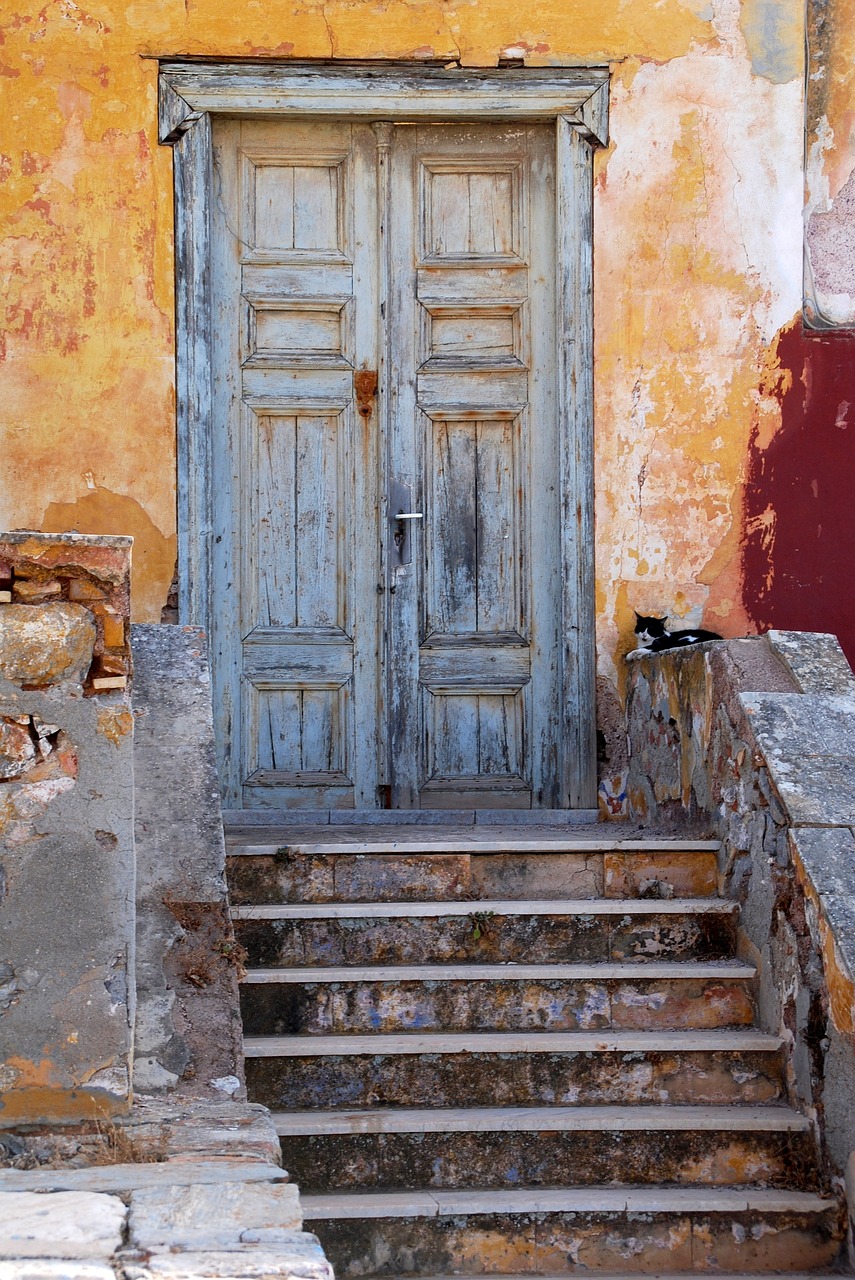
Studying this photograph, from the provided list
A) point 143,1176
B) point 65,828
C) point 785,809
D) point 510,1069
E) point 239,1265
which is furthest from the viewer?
point 785,809

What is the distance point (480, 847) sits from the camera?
14.8 feet

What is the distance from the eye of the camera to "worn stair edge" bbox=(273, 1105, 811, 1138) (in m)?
3.61

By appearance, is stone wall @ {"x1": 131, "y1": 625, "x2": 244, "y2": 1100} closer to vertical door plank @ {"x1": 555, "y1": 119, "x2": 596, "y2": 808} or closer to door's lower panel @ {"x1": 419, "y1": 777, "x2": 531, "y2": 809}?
door's lower panel @ {"x1": 419, "y1": 777, "x2": 531, "y2": 809}

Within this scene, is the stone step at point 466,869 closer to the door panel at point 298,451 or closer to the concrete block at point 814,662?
the concrete block at point 814,662

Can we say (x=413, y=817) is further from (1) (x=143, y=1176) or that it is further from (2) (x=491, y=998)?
(1) (x=143, y=1176)

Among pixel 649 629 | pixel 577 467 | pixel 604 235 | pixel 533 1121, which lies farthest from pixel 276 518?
pixel 533 1121

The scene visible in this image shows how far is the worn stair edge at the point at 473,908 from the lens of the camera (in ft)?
13.8

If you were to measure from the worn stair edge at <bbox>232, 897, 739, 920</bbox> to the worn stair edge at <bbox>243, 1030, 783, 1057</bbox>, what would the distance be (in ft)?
1.30

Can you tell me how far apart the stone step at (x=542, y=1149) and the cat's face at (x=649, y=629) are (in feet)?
7.90

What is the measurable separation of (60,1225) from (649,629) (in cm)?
399

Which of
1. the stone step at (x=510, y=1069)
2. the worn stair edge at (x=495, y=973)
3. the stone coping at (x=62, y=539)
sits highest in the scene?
the stone coping at (x=62, y=539)

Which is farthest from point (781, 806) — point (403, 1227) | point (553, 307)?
point (553, 307)

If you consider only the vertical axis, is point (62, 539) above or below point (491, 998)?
above

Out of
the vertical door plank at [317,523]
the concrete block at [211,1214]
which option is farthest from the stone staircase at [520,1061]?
the vertical door plank at [317,523]
